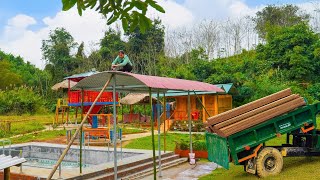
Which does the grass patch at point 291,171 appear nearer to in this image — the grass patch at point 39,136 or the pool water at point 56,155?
the pool water at point 56,155

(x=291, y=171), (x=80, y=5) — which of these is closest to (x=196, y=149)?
(x=291, y=171)

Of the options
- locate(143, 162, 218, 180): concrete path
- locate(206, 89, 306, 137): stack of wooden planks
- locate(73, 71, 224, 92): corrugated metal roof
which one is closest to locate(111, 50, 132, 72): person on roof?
locate(73, 71, 224, 92): corrugated metal roof

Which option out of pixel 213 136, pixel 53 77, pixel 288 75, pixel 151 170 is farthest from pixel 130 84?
pixel 53 77

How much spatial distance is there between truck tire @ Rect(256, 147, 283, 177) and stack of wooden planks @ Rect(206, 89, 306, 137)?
2.49 ft

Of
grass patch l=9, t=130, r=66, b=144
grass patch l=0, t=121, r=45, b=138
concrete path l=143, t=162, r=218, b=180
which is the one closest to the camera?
concrete path l=143, t=162, r=218, b=180

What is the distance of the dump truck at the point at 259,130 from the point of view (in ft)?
28.2

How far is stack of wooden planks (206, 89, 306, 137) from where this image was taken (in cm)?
856

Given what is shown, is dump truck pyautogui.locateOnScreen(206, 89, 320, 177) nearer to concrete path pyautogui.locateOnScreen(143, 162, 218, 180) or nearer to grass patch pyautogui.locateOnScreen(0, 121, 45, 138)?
concrete path pyautogui.locateOnScreen(143, 162, 218, 180)

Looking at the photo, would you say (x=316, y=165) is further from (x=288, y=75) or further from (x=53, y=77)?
(x=53, y=77)

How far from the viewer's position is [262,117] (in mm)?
8773

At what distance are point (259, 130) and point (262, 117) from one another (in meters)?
0.34

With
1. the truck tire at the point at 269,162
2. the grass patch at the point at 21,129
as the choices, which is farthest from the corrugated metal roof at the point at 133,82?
the grass patch at the point at 21,129

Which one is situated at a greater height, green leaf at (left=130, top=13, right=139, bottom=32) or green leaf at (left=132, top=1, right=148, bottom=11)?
green leaf at (left=132, top=1, right=148, bottom=11)

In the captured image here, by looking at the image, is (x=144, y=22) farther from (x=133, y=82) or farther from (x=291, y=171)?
(x=291, y=171)
